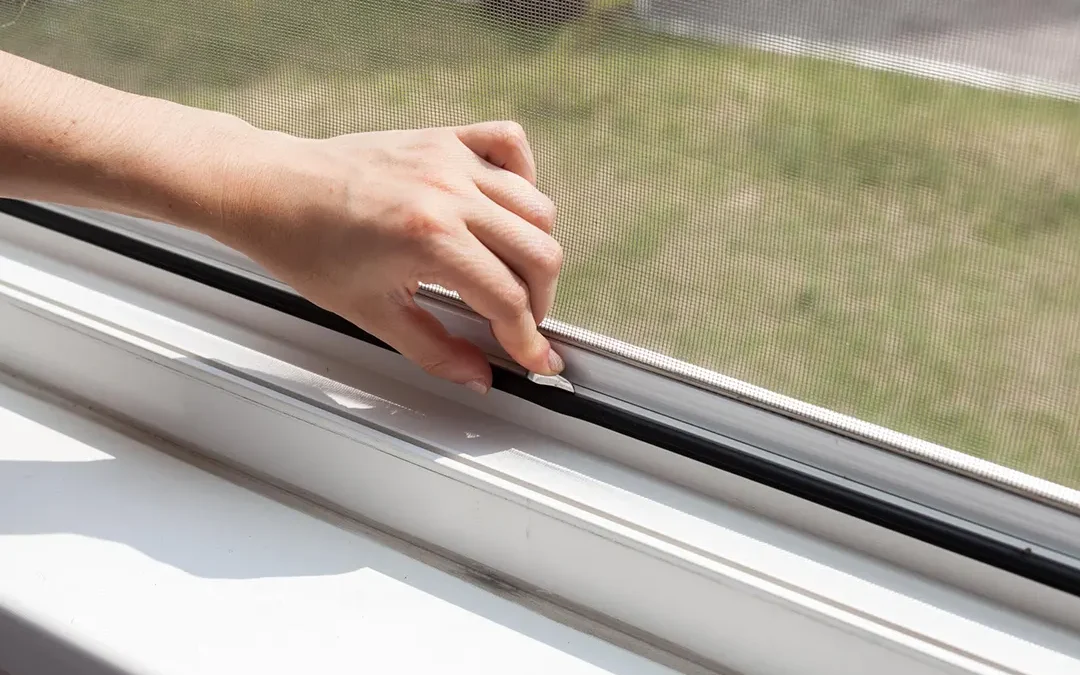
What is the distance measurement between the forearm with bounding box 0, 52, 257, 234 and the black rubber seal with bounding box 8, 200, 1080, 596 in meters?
0.13

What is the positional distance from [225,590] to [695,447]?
36 cm

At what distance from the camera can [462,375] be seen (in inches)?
27.3

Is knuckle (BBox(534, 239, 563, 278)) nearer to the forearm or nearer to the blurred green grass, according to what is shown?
the blurred green grass

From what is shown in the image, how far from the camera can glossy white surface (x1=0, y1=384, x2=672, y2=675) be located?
647mm

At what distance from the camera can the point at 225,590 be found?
0.68m

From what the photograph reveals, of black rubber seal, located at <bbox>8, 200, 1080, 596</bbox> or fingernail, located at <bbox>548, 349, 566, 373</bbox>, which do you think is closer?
black rubber seal, located at <bbox>8, 200, 1080, 596</bbox>

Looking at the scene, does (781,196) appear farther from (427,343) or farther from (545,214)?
(427,343)

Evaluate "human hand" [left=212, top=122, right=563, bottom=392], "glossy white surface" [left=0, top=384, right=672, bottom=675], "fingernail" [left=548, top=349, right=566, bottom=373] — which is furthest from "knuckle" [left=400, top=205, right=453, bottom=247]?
"glossy white surface" [left=0, top=384, right=672, bottom=675]

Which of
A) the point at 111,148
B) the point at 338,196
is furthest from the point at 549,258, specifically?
the point at 111,148

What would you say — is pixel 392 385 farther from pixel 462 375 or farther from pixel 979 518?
pixel 979 518

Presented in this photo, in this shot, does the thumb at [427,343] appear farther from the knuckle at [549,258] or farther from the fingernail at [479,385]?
the knuckle at [549,258]

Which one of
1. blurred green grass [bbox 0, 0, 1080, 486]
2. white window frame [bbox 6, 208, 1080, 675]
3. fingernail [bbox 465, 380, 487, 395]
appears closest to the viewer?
blurred green grass [bbox 0, 0, 1080, 486]

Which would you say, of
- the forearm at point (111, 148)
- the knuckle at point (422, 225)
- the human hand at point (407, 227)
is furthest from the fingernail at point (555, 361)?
the forearm at point (111, 148)

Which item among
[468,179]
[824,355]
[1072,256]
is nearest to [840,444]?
[824,355]
